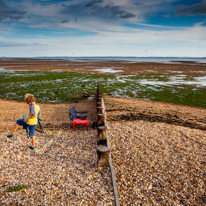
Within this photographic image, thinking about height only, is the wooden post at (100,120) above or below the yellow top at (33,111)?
below

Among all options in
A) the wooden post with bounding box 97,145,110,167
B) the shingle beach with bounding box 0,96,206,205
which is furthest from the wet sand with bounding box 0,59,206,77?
the wooden post with bounding box 97,145,110,167

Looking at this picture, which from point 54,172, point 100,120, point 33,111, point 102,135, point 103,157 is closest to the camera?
point 54,172

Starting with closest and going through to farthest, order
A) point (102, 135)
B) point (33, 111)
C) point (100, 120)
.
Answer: point (33, 111) < point (102, 135) < point (100, 120)

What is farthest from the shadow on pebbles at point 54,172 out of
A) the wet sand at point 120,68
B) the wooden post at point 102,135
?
the wet sand at point 120,68

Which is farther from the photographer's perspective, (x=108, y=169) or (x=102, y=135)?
(x=102, y=135)

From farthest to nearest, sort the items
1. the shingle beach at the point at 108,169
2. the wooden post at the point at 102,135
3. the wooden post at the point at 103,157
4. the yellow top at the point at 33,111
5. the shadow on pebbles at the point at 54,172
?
the wooden post at the point at 102,135
the yellow top at the point at 33,111
the wooden post at the point at 103,157
the shingle beach at the point at 108,169
the shadow on pebbles at the point at 54,172

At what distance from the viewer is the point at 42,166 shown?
5.88 metres

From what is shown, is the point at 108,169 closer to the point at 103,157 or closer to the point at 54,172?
the point at 103,157

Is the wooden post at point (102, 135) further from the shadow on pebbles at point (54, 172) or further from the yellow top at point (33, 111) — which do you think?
the yellow top at point (33, 111)

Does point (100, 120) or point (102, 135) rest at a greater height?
point (100, 120)

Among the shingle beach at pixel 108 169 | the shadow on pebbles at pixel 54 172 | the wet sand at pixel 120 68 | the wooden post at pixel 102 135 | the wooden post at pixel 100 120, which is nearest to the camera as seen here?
the shadow on pebbles at pixel 54 172

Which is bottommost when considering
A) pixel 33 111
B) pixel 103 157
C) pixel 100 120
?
pixel 103 157

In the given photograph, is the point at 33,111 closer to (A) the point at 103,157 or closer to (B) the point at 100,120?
(A) the point at 103,157

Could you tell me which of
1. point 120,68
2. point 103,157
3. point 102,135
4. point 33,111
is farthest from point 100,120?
point 120,68
